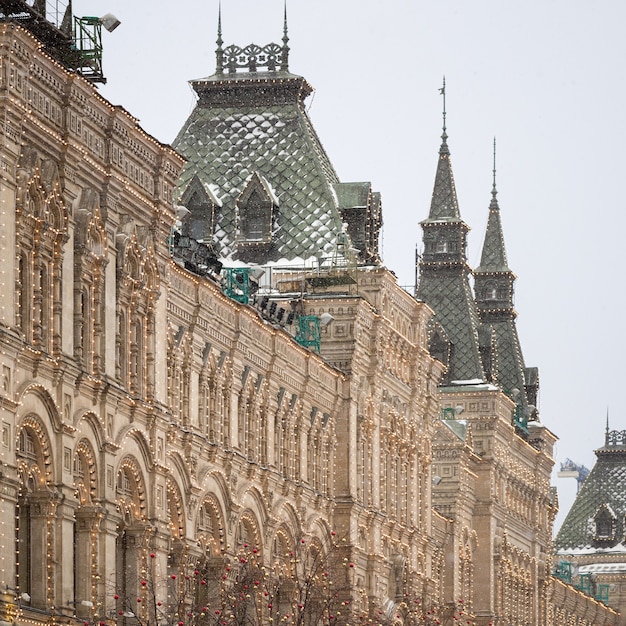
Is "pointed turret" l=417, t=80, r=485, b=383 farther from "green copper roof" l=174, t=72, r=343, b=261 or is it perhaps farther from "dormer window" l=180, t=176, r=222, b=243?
"dormer window" l=180, t=176, r=222, b=243

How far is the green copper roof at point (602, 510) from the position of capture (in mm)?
155375

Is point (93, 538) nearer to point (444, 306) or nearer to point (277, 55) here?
point (277, 55)

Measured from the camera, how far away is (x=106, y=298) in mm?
55125

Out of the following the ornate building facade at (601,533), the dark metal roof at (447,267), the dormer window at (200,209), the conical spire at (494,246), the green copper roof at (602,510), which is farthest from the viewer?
the green copper roof at (602,510)

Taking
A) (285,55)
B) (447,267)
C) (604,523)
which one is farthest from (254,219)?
(604,523)

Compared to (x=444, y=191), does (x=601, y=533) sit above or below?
below

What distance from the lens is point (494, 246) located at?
127 m

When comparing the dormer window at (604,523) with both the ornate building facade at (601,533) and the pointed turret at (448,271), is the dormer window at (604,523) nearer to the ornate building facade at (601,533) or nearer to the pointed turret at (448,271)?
the ornate building facade at (601,533)

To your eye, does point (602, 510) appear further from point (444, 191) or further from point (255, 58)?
point (255, 58)

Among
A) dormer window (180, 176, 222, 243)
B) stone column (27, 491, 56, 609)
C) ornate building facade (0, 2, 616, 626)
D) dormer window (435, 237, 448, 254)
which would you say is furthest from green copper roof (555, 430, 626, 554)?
stone column (27, 491, 56, 609)

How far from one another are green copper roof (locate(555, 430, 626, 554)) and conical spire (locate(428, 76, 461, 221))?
4419cm

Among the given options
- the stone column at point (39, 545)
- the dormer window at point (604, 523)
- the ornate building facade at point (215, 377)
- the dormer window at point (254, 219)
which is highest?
the dormer window at point (254, 219)

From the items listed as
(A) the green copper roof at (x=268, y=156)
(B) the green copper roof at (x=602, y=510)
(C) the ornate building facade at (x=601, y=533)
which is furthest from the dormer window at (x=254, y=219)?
(B) the green copper roof at (x=602, y=510)

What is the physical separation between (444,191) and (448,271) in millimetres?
3828
